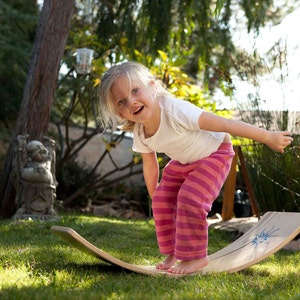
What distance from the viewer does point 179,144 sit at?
8.48 ft

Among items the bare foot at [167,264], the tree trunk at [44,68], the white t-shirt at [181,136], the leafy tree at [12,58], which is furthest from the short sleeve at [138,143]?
the leafy tree at [12,58]

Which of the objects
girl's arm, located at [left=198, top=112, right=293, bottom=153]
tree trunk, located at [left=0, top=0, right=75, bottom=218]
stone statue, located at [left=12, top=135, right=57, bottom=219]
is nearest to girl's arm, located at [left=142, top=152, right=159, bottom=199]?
girl's arm, located at [left=198, top=112, right=293, bottom=153]

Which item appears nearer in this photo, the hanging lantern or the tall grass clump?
the tall grass clump

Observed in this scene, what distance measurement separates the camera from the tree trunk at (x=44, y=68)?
547 cm

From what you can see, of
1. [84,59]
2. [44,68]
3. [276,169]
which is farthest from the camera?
[84,59]

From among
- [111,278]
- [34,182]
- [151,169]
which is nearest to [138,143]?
[151,169]

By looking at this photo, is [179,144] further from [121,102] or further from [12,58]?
[12,58]

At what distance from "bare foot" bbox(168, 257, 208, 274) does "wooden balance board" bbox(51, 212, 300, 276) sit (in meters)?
0.02

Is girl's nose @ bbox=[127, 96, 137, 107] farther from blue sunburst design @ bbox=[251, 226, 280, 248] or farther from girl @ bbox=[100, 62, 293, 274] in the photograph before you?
blue sunburst design @ bbox=[251, 226, 280, 248]

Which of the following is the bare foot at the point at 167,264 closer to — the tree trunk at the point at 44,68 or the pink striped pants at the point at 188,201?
the pink striped pants at the point at 188,201

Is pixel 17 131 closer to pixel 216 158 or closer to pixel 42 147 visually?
pixel 42 147

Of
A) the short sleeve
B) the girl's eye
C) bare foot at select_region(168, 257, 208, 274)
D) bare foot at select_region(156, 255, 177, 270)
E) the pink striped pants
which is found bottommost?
bare foot at select_region(156, 255, 177, 270)

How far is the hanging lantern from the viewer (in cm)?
619

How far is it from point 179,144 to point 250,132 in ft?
1.02
